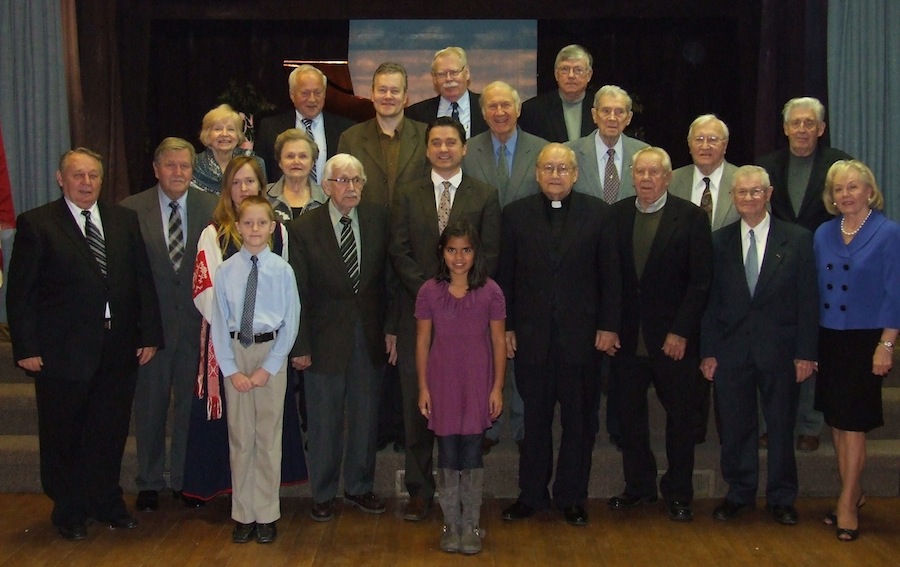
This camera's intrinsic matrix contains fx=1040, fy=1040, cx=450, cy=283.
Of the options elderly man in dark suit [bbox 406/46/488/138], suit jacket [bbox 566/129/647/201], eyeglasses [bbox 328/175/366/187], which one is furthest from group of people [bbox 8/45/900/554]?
elderly man in dark suit [bbox 406/46/488/138]

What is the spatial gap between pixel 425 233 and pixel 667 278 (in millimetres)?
1088

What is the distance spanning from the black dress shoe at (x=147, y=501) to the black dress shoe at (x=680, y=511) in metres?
2.38

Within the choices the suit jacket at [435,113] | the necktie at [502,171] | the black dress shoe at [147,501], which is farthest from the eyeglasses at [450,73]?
the black dress shoe at [147,501]

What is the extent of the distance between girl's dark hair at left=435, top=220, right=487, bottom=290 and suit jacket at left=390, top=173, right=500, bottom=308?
0.82 ft

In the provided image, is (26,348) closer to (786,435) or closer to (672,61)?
(786,435)

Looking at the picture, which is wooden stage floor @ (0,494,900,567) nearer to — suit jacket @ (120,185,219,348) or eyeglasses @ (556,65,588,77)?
suit jacket @ (120,185,219,348)

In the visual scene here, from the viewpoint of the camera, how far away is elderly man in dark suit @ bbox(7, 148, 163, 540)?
4359 millimetres

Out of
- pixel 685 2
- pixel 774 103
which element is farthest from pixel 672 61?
pixel 774 103

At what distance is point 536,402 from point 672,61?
18.5 feet

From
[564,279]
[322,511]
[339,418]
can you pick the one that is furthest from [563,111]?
[322,511]

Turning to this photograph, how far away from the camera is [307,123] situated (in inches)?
209

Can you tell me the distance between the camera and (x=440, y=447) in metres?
4.33

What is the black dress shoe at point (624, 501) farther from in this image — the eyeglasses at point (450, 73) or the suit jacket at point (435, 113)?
the eyeglasses at point (450, 73)

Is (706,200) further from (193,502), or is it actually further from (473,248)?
(193,502)
